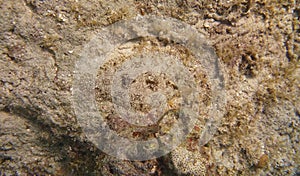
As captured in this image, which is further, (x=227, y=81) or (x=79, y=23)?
(x=227, y=81)

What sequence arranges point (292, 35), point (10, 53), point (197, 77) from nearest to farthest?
point (10, 53) < point (197, 77) < point (292, 35)

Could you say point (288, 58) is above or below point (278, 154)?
above

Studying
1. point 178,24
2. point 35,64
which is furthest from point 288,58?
point 35,64

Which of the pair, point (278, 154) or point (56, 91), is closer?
point (56, 91)

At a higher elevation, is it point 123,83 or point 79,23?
point 79,23

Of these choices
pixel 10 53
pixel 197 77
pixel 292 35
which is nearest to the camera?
pixel 10 53

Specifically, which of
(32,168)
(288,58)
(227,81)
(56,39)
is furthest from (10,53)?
(288,58)

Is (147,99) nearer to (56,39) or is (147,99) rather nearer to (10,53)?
(56,39)

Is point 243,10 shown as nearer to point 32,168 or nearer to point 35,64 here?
point 35,64

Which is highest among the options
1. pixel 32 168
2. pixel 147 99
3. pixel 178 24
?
pixel 178 24
